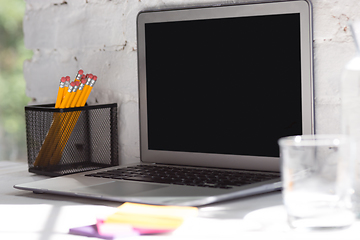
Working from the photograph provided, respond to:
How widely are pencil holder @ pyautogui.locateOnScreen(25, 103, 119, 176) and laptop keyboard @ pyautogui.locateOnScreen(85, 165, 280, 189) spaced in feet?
0.41

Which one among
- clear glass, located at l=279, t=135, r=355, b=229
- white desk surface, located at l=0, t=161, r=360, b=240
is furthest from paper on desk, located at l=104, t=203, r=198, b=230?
clear glass, located at l=279, t=135, r=355, b=229

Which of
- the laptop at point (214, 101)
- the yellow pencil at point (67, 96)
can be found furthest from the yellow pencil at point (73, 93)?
the laptop at point (214, 101)

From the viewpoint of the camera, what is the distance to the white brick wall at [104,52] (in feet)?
3.17

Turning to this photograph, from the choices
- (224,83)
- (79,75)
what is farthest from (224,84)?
(79,75)

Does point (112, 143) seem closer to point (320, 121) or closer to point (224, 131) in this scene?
point (224, 131)

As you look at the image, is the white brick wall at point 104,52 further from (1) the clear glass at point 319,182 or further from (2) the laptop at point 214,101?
(1) the clear glass at point 319,182

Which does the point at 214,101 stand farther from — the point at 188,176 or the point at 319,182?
the point at 319,182

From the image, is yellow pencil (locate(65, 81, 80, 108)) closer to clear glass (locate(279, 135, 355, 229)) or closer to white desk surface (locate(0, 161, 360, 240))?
white desk surface (locate(0, 161, 360, 240))

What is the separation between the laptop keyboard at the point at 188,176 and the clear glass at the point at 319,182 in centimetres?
21

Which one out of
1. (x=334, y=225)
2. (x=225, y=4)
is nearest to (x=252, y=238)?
Answer: (x=334, y=225)

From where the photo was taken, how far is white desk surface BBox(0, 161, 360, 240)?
0.63 metres

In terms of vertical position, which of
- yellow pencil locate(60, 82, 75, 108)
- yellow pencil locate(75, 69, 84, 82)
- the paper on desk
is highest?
yellow pencil locate(75, 69, 84, 82)

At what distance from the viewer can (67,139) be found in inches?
43.2

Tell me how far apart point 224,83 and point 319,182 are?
432mm
